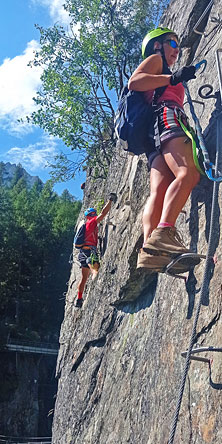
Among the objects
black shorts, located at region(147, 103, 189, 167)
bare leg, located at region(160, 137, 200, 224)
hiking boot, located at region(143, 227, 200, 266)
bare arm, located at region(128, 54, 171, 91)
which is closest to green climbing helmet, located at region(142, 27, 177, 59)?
bare arm, located at region(128, 54, 171, 91)

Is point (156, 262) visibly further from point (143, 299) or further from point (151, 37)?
point (143, 299)

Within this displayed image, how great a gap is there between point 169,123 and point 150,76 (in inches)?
18.0

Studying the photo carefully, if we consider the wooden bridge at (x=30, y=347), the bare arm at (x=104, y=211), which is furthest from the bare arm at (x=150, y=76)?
the wooden bridge at (x=30, y=347)

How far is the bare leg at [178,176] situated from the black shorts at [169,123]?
52mm

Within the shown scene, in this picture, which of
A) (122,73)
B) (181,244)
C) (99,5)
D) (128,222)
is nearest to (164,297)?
(181,244)

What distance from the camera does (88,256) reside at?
9.73 metres

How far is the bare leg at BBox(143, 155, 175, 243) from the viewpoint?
398 centimetres

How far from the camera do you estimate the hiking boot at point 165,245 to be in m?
3.54

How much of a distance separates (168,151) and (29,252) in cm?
2637

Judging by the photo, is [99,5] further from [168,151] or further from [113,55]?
[168,151]

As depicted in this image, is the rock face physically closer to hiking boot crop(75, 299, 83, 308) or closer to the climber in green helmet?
hiking boot crop(75, 299, 83, 308)

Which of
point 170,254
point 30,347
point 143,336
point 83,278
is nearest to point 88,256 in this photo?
point 83,278

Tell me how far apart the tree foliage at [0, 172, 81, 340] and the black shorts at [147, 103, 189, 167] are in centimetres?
2227

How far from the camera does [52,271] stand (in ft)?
99.7
